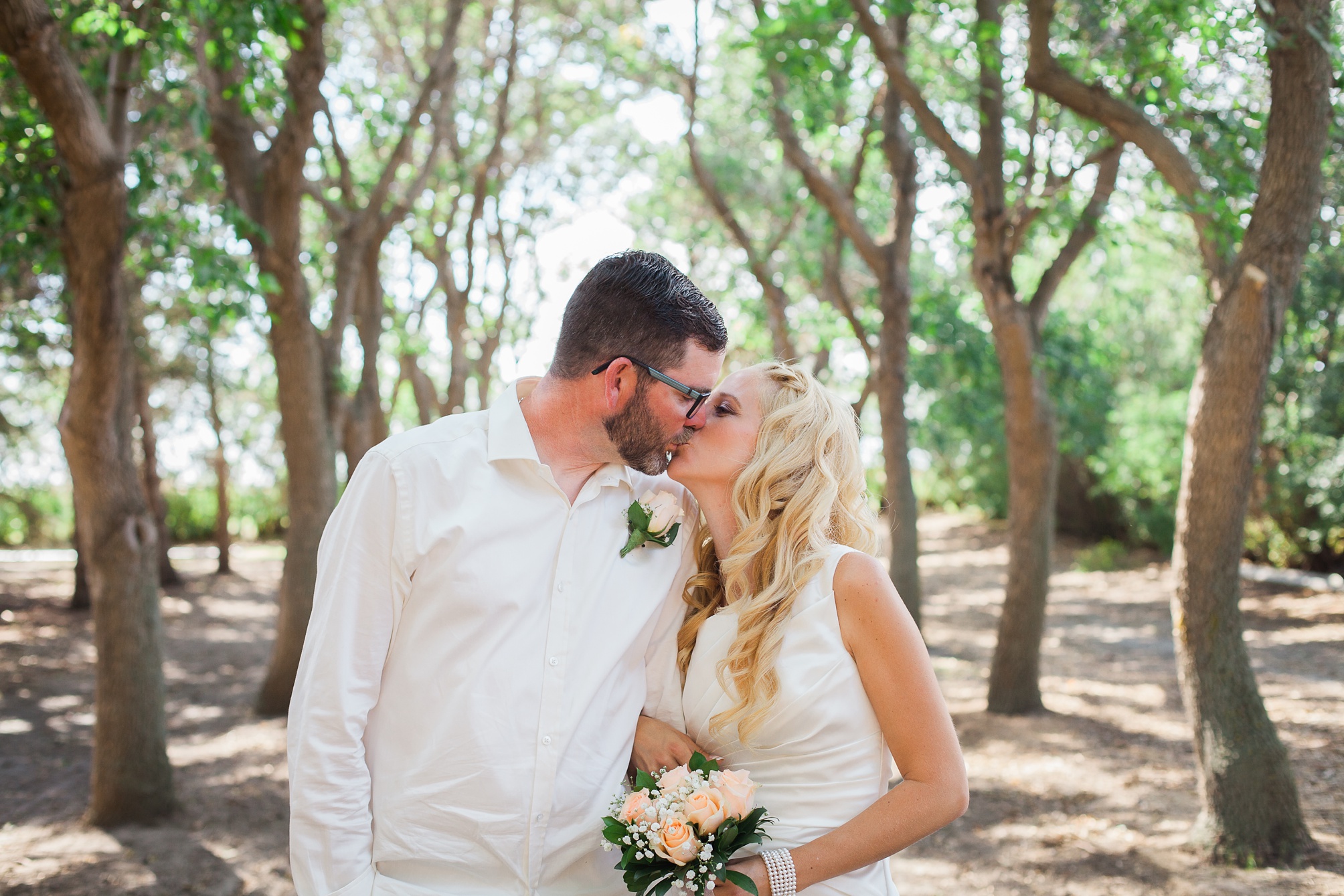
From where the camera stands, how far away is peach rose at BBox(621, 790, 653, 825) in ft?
7.41

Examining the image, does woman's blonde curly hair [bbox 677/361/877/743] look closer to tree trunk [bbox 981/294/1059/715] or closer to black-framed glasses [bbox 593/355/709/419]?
black-framed glasses [bbox 593/355/709/419]

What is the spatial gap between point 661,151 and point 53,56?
12768mm

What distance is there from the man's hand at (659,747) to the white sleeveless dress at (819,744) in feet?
0.53

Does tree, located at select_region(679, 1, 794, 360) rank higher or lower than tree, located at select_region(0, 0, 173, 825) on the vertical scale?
higher

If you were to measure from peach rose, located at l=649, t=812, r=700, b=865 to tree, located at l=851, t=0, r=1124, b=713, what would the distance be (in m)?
6.50

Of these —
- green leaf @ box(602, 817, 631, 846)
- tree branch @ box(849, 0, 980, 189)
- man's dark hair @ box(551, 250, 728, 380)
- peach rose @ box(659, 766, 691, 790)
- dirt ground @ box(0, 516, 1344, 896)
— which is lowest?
dirt ground @ box(0, 516, 1344, 896)

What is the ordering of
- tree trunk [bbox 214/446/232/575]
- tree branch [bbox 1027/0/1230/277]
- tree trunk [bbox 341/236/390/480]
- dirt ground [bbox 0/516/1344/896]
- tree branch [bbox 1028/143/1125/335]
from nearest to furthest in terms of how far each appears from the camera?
tree branch [bbox 1027/0/1230/277] < dirt ground [bbox 0/516/1344/896] < tree branch [bbox 1028/143/1125/335] < tree trunk [bbox 341/236/390/480] < tree trunk [bbox 214/446/232/575]

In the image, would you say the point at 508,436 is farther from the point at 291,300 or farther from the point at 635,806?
the point at 291,300

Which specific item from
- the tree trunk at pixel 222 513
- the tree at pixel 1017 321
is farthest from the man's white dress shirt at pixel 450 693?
the tree trunk at pixel 222 513

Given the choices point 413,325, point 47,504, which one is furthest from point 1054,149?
point 47,504

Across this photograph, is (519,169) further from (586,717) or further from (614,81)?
(586,717)

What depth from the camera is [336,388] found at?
9070 millimetres

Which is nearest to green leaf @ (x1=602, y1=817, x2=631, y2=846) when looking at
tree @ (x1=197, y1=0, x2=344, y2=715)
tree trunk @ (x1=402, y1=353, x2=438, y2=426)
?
tree @ (x1=197, y1=0, x2=344, y2=715)

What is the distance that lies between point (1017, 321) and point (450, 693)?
6.73m
